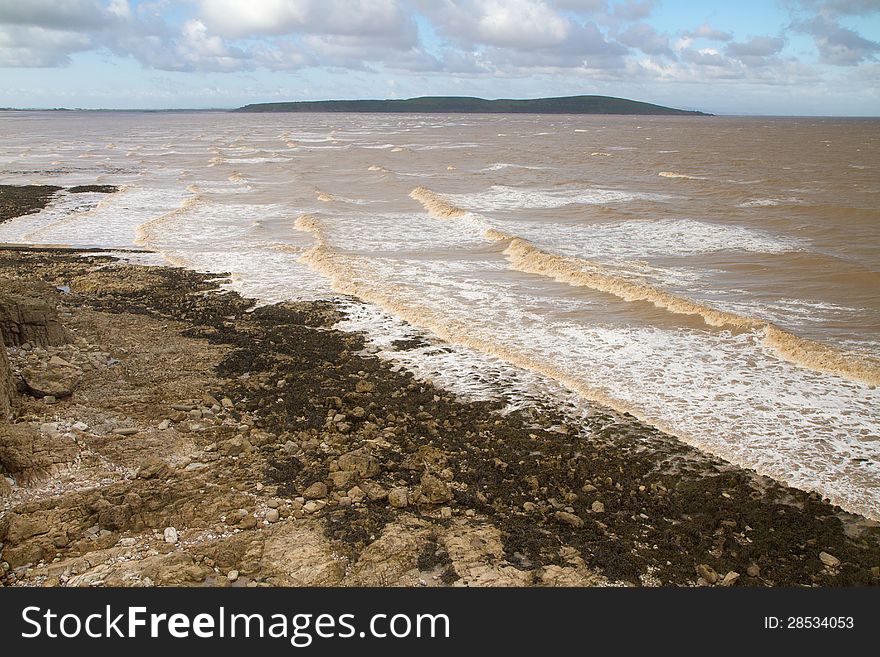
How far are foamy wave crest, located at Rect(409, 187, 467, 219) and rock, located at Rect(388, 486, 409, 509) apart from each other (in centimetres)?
2159

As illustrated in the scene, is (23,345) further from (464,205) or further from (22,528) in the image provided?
(464,205)

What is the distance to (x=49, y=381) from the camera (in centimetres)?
927

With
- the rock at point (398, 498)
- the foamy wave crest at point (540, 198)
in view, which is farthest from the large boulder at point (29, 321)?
the foamy wave crest at point (540, 198)

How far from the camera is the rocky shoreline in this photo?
629 centimetres

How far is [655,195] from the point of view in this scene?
34.7 m

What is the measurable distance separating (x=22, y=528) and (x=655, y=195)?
3350 centimetres

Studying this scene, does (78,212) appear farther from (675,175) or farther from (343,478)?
(675,175)

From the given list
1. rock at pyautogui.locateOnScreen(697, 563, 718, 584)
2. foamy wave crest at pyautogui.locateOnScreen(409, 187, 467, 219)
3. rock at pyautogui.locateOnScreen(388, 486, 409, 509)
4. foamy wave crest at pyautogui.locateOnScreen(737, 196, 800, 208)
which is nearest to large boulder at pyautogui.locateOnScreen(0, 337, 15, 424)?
rock at pyautogui.locateOnScreen(388, 486, 409, 509)

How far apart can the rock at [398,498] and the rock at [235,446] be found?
2079 millimetres

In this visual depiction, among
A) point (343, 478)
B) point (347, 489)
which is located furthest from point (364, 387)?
point (347, 489)

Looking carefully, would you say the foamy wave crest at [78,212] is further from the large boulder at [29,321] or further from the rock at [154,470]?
the rock at [154,470]

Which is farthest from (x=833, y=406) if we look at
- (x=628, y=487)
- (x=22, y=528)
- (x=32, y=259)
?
(x=32, y=259)

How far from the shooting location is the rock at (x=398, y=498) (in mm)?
7258

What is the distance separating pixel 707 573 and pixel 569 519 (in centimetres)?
144
